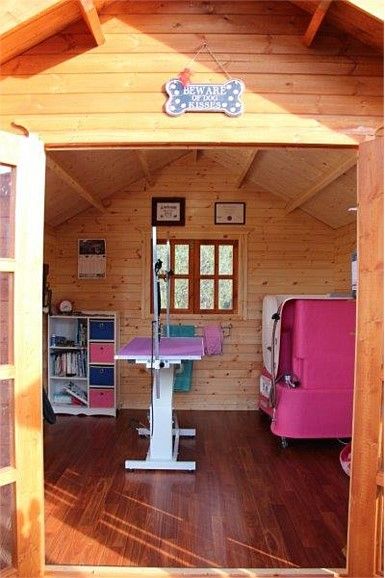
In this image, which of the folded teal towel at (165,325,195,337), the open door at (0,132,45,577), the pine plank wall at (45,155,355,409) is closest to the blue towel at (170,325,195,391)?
the folded teal towel at (165,325,195,337)

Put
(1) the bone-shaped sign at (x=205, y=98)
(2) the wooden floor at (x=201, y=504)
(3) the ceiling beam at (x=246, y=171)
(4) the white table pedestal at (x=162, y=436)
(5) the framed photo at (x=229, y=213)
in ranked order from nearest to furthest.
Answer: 1. (1) the bone-shaped sign at (x=205, y=98)
2. (2) the wooden floor at (x=201, y=504)
3. (4) the white table pedestal at (x=162, y=436)
4. (3) the ceiling beam at (x=246, y=171)
5. (5) the framed photo at (x=229, y=213)

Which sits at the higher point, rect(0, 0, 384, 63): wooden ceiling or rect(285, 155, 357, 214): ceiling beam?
rect(0, 0, 384, 63): wooden ceiling

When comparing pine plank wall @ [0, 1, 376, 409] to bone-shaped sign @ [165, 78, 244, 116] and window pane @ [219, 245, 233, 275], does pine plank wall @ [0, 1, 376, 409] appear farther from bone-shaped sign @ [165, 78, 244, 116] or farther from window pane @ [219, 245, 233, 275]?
window pane @ [219, 245, 233, 275]

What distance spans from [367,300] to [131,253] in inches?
156

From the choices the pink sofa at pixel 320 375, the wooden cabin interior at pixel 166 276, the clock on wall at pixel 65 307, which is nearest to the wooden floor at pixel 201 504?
the wooden cabin interior at pixel 166 276

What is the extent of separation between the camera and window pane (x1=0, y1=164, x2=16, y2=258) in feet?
7.31

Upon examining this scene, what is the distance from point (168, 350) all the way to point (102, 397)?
194 cm

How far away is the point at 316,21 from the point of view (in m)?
2.20

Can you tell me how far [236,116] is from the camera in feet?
7.75

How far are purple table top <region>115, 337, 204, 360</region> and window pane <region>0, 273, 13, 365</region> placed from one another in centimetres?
144

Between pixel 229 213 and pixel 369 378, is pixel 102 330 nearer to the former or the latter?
pixel 229 213

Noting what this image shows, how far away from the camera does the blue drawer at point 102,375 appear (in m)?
5.54

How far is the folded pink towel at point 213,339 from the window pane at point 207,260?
688mm

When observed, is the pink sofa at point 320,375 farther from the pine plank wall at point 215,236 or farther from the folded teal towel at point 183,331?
the folded teal towel at point 183,331
